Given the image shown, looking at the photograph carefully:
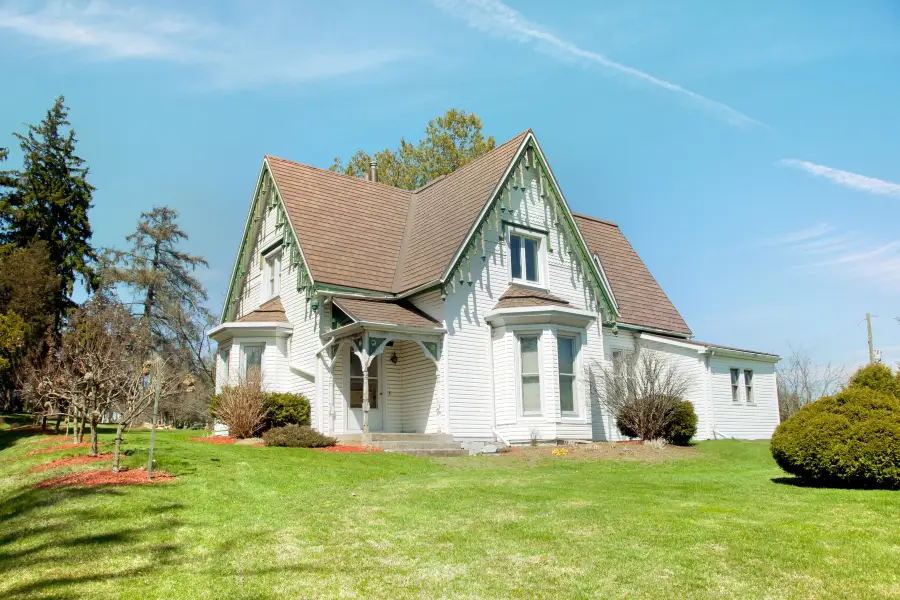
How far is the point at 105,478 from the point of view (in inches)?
455

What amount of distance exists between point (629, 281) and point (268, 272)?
13.3m

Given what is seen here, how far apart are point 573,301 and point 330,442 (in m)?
9.30

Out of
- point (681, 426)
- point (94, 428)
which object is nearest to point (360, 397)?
point (94, 428)

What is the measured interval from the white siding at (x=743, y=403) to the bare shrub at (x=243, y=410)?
51.4 feet

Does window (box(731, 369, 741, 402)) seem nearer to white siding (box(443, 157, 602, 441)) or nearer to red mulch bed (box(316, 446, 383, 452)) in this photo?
white siding (box(443, 157, 602, 441))

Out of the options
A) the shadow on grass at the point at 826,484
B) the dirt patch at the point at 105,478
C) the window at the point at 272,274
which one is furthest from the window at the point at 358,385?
the shadow on grass at the point at 826,484

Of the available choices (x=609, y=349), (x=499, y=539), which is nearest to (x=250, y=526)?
(x=499, y=539)

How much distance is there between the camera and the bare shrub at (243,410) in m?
19.6

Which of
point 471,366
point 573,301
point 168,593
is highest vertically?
point 573,301

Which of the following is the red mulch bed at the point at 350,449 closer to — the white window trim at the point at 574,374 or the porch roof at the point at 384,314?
the porch roof at the point at 384,314

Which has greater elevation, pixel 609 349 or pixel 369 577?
pixel 609 349

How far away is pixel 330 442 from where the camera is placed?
18.4m

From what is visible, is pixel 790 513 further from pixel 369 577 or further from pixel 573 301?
pixel 573 301

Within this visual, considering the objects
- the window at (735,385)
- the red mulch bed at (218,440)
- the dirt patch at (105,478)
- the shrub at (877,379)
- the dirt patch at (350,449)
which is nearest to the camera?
the dirt patch at (105,478)
